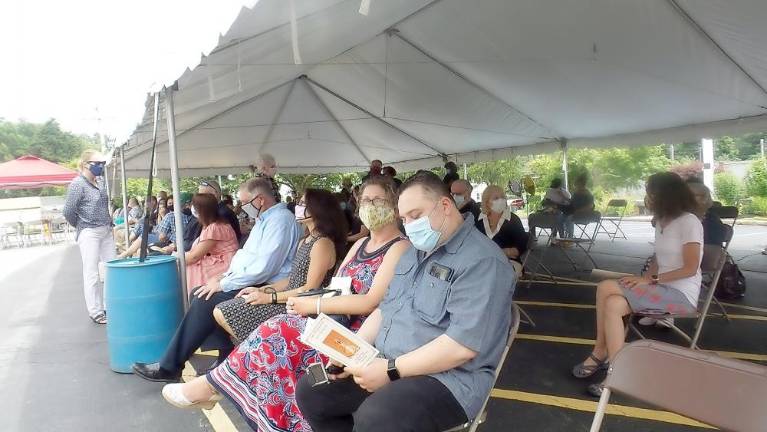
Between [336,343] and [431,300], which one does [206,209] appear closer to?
[336,343]

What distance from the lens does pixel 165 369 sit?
3.29m

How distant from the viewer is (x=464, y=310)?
1.82 metres

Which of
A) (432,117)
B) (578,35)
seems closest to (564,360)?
(578,35)

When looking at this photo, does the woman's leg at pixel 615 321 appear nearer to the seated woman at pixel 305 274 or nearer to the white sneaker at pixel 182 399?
the seated woman at pixel 305 274

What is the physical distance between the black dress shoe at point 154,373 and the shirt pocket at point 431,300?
2108 mm

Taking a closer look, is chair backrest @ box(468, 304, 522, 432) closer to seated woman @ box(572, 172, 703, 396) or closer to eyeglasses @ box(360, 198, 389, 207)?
eyeglasses @ box(360, 198, 389, 207)

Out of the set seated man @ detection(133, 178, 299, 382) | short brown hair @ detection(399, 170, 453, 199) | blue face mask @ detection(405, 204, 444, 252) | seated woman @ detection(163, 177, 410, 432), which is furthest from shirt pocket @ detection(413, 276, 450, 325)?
seated man @ detection(133, 178, 299, 382)

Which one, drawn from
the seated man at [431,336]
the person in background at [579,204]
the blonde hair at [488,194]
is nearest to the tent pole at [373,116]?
the person in background at [579,204]

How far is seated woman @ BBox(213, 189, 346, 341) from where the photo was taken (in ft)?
9.91

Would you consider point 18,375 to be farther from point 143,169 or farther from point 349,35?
point 143,169

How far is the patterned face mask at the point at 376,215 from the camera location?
2.70 metres

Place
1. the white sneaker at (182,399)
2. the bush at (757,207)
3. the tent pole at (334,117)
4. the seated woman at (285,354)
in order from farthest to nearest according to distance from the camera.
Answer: the bush at (757,207) → the tent pole at (334,117) → the white sneaker at (182,399) → the seated woman at (285,354)

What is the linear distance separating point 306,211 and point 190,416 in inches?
57.5

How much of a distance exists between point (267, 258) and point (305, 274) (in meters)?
0.40
